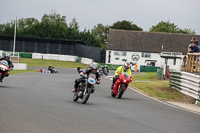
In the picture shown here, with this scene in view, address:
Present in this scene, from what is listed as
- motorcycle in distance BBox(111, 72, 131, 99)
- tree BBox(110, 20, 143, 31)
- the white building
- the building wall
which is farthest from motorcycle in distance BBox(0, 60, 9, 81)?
tree BBox(110, 20, 143, 31)

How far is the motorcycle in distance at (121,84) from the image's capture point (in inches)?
672

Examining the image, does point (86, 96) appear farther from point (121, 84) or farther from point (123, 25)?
point (123, 25)

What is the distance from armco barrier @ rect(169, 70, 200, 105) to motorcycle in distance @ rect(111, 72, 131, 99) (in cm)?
293

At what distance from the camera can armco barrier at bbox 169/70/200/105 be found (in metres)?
18.1

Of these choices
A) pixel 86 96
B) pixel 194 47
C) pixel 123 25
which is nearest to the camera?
pixel 86 96

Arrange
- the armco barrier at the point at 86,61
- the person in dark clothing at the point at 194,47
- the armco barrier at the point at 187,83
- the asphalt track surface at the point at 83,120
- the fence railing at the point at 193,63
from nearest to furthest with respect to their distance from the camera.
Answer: the asphalt track surface at the point at 83,120, the armco barrier at the point at 187,83, the fence railing at the point at 193,63, the person in dark clothing at the point at 194,47, the armco barrier at the point at 86,61

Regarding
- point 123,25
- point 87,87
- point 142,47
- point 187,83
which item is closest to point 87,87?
point 87,87

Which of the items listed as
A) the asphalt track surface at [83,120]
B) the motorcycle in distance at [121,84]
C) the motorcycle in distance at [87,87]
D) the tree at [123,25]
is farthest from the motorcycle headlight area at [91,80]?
the tree at [123,25]

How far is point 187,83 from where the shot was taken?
65.6 feet

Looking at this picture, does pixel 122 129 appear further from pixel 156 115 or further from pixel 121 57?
pixel 121 57

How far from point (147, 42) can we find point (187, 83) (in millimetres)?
62529

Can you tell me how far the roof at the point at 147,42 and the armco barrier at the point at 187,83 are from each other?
57384 mm

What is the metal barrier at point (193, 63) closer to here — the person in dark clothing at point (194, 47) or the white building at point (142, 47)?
the person in dark clothing at point (194, 47)

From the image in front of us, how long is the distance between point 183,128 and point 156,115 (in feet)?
7.21
